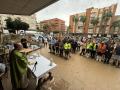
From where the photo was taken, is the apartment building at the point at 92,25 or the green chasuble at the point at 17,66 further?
the apartment building at the point at 92,25

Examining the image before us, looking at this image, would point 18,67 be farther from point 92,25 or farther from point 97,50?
point 92,25

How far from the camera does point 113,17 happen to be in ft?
129

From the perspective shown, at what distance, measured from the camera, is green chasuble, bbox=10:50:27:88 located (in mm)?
2549

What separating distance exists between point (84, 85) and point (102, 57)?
501 cm

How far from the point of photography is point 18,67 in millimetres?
2600

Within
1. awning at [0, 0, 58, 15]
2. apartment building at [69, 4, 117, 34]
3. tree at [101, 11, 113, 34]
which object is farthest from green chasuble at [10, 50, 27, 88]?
apartment building at [69, 4, 117, 34]

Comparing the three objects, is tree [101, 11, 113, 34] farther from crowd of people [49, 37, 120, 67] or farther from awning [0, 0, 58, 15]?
awning [0, 0, 58, 15]

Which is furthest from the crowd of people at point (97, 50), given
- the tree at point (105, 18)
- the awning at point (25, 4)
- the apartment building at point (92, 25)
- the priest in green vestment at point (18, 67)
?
the apartment building at point (92, 25)

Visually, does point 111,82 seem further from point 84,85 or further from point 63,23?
point 63,23

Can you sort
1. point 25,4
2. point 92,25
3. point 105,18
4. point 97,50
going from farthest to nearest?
point 92,25 → point 105,18 → point 97,50 → point 25,4

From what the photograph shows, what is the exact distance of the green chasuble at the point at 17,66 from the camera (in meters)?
2.55

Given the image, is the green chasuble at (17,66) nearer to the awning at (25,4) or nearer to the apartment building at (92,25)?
the awning at (25,4)

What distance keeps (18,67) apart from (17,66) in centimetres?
3

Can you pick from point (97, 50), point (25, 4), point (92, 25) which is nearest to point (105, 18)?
point (92, 25)
